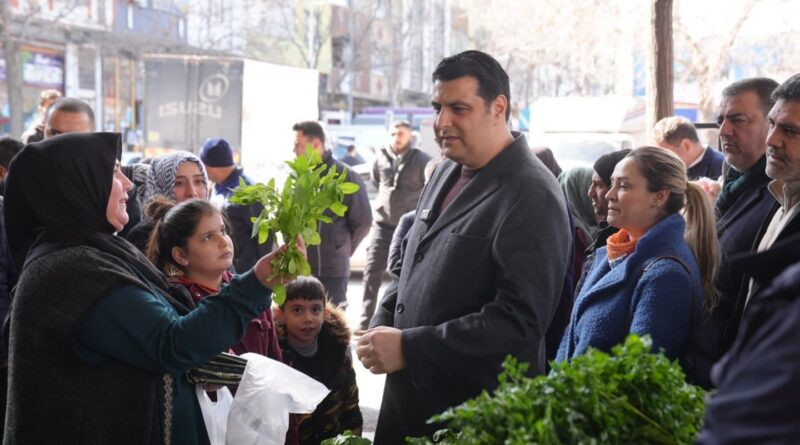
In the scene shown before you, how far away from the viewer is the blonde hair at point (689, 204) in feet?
12.1

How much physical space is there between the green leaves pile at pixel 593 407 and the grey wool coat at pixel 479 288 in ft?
3.48

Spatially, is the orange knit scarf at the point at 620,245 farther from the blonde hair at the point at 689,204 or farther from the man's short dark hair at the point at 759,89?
the man's short dark hair at the point at 759,89

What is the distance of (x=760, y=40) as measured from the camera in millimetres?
27828

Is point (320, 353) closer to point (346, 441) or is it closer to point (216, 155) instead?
point (346, 441)

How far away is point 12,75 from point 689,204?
80.1ft

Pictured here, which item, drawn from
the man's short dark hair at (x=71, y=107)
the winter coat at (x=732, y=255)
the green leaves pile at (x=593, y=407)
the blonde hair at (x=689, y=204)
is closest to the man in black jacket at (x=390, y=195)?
the man's short dark hair at (x=71, y=107)

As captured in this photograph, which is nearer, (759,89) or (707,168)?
(759,89)

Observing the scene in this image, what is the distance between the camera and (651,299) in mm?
3443

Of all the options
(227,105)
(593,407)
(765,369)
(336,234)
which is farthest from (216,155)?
(227,105)

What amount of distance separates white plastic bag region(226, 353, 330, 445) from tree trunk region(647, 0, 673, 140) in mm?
4955

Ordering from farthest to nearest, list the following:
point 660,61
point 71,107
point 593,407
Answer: point 660,61 → point 71,107 → point 593,407

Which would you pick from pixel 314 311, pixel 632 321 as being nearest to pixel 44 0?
pixel 314 311

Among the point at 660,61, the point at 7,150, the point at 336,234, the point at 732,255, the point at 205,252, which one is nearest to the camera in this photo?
the point at 732,255

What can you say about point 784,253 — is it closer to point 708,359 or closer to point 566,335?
point 708,359
